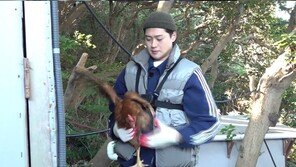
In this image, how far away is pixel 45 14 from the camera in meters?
1.88

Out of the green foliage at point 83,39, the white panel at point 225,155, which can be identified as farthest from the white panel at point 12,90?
the white panel at point 225,155

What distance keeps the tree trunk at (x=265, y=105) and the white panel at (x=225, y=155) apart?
36cm

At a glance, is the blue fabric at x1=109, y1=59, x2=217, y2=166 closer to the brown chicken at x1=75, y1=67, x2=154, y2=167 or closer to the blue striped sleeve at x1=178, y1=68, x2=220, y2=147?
the blue striped sleeve at x1=178, y1=68, x2=220, y2=147

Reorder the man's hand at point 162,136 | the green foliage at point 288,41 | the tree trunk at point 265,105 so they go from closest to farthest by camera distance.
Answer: the man's hand at point 162,136 < the green foliage at point 288,41 < the tree trunk at point 265,105

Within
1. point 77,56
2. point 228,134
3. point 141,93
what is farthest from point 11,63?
point 228,134

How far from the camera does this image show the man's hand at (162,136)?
2158mm

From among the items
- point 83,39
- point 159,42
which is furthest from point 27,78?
point 83,39

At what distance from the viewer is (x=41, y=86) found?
76.2 inches

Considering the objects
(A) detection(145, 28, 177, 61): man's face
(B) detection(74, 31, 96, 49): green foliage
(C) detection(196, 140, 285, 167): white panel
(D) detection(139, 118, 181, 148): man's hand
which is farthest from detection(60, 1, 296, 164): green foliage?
(D) detection(139, 118, 181, 148): man's hand

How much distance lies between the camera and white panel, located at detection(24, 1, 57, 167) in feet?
6.19

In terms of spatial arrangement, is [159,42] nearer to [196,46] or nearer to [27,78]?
[27,78]

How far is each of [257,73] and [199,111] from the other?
2.94m

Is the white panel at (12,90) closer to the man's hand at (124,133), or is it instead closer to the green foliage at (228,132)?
the man's hand at (124,133)

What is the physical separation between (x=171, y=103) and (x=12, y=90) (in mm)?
759
